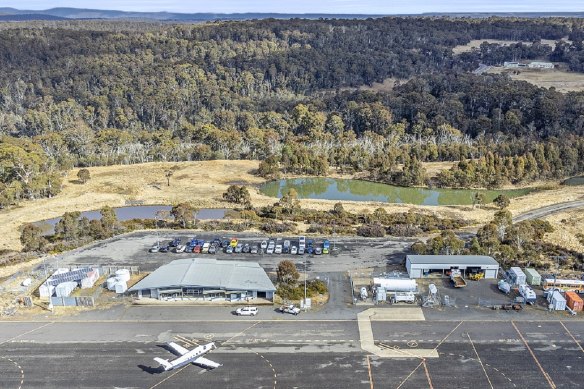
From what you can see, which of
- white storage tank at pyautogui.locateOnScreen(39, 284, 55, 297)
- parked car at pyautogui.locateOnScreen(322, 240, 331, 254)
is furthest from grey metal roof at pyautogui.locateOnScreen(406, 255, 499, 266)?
white storage tank at pyautogui.locateOnScreen(39, 284, 55, 297)

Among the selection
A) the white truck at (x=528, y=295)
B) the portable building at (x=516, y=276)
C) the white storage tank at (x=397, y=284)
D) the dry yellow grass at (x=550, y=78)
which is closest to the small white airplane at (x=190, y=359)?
the white storage tank at (x=397, y=284)

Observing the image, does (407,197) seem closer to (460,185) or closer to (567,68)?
(460,185)

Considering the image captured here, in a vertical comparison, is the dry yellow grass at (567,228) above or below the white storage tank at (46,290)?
below

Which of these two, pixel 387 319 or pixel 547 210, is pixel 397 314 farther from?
pixel 547 210

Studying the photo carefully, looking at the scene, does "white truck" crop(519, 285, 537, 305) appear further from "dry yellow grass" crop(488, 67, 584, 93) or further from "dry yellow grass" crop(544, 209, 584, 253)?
"dry yellow grass" crop(488, 67, 584, 93)

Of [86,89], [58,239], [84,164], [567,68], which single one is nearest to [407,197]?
[58,239]

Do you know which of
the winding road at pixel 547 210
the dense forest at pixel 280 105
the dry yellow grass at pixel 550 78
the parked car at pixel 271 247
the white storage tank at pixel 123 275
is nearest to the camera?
A: the white storage tank at pixel 123 275

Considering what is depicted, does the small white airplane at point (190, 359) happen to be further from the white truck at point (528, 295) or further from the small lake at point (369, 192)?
the small lake at point (369, 192)
